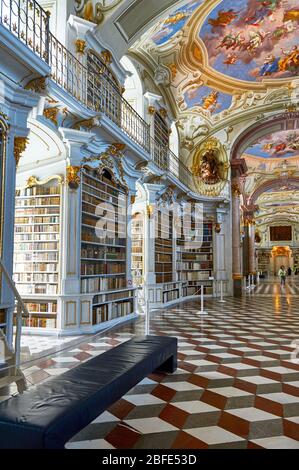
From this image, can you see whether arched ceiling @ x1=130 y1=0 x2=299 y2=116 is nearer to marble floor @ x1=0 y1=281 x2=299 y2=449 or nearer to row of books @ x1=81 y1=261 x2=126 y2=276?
row of books @ x1=81 y1=261 x2=126 y2=276

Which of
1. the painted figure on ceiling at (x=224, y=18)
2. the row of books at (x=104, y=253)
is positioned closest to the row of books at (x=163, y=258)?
the row of books at (x=104, y=253)

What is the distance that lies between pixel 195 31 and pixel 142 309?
8.09m

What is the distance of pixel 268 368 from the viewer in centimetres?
478

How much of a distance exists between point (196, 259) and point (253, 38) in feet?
26.7

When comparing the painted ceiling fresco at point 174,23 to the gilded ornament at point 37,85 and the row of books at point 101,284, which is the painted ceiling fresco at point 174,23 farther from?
the row of books at point 101,284

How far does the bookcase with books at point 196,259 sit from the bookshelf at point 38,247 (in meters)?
7.49

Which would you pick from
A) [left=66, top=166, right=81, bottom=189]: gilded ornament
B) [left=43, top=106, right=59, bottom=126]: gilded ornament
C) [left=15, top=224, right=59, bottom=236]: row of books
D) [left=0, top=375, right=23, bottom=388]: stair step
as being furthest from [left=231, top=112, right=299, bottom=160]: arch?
[left=0, top=375, right=23, bottom=388]: stair step

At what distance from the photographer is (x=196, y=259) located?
15742 millimetres

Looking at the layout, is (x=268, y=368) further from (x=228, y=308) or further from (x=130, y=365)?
(x=228, y=308)

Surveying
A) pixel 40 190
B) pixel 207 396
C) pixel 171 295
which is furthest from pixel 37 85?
pixel 171 295

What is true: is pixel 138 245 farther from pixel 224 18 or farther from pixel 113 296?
pixel 224 18

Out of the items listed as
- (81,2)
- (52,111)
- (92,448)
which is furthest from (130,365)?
(81,2)
